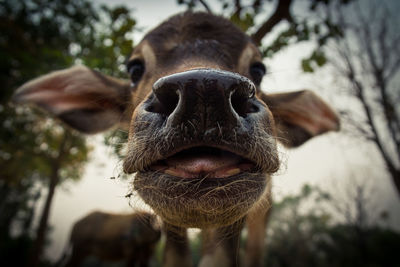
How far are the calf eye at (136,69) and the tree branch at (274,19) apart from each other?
2.03 metres

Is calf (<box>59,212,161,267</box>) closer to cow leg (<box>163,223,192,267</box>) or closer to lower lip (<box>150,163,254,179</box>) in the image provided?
cow leg (<box>163,223,192,267</box>)

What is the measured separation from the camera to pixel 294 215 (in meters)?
37.3

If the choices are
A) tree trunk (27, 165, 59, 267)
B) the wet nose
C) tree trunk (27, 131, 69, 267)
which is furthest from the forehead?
tree trunk (27, 165, 59, 267)

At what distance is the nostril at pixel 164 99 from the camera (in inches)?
46.3

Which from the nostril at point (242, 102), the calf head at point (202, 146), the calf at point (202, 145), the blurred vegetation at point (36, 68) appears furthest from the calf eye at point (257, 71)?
the blurred vegetation at point (36, 68)

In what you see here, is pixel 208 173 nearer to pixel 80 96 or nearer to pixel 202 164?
pixel 202 164

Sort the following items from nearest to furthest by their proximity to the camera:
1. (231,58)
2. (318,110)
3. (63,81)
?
(231,58)
(63,81)
(318,110)

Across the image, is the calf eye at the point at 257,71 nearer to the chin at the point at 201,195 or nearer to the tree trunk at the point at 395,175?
the chin at the point at 201,195

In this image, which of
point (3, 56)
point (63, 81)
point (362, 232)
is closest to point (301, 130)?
point (63, 81)

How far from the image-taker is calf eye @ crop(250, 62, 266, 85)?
2.73m

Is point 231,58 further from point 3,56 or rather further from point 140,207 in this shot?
point 3,56

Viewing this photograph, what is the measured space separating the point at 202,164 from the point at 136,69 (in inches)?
77.6

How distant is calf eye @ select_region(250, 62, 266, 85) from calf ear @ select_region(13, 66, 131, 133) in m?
1.61

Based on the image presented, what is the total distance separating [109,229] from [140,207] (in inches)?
451
